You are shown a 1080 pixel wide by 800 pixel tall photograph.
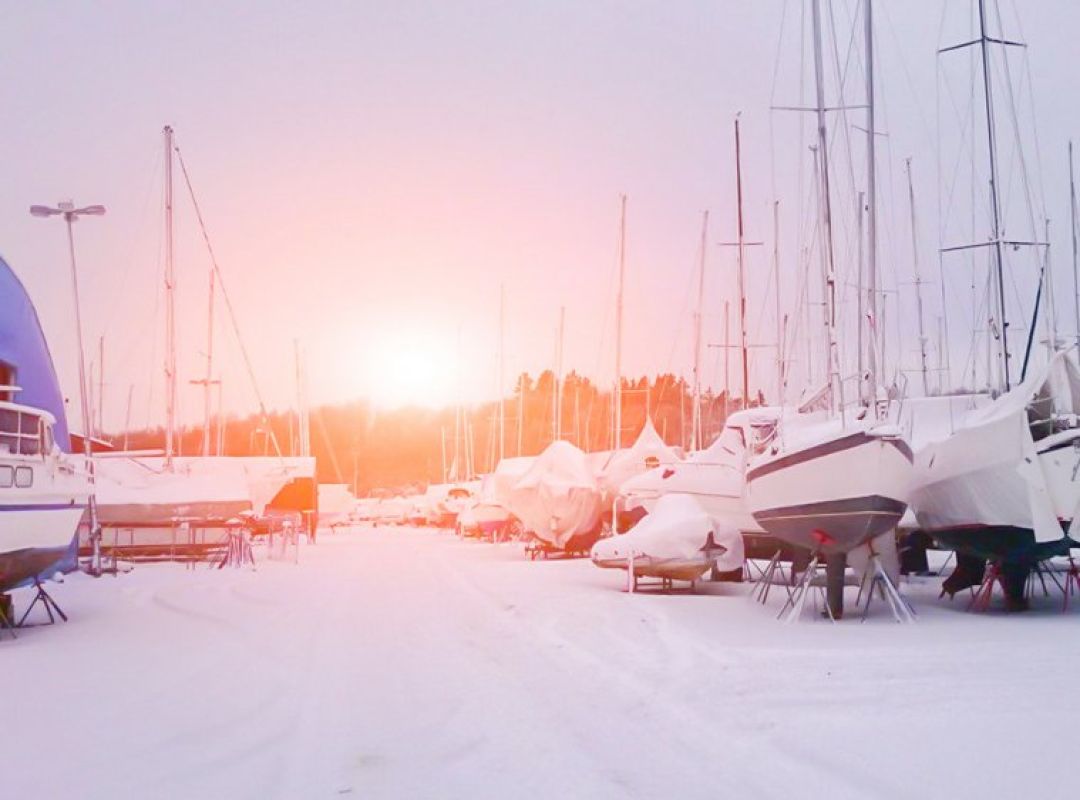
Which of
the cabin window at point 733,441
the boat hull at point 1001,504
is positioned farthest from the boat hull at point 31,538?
the cabin window at point 733,441

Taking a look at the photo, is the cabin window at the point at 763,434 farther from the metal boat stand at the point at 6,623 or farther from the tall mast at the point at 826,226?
the metal boat stand at the point at 6,623

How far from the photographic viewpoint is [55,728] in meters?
8.30

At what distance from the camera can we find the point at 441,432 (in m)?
113

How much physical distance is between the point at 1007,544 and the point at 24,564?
1327 cm

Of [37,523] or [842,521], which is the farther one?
[842,521]

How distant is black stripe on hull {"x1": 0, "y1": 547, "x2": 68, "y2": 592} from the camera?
545 inches

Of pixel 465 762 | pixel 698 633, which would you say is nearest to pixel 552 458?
pixel 698 633

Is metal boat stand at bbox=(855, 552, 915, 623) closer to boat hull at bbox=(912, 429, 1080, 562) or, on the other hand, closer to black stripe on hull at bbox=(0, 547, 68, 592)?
boat hull at bbox=(912, 429, 1080, 562)

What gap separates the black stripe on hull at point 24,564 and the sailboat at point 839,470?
413 inches

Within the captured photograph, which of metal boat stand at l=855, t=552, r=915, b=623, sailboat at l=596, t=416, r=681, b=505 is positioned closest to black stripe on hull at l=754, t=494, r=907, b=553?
metal boat stand at l=855, t=552, r=915, b=623

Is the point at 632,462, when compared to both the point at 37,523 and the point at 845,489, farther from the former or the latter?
the point at 37,523

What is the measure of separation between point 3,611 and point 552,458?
21.6m

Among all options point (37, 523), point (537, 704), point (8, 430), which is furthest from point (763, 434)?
point (537, 704)

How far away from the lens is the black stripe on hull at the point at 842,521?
1538 cm
